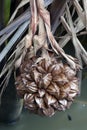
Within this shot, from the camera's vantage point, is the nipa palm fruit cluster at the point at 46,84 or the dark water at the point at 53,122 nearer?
the nipa palm fruit cluster at the point at 46,84

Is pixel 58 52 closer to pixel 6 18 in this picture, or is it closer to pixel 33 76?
pixel 33 76

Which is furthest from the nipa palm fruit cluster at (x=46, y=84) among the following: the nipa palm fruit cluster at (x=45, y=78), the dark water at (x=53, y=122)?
the dark water at (x=53, y=122)

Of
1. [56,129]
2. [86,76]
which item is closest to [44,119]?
[56,129]

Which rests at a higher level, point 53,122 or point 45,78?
point 45,78

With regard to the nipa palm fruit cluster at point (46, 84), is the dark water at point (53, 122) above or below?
below

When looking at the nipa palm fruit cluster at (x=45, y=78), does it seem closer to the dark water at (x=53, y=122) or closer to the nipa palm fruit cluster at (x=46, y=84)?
the nipa palm fruit cluster at (x=46, y=84)

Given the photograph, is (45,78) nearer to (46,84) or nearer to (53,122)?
(46,84)

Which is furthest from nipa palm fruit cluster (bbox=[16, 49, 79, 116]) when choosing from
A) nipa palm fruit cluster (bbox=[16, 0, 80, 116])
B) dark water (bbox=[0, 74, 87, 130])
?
dark water (bbox=[0, 74, 87, 130])

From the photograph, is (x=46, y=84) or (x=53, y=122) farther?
(x=53, y=122)

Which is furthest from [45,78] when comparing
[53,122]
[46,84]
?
[53,122]
